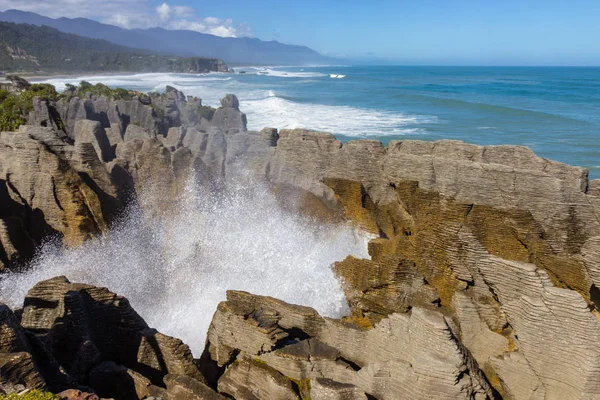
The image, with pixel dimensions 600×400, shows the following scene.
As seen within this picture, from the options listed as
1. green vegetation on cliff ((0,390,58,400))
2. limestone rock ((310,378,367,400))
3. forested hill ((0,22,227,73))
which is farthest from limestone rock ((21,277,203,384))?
forested hill ((0,22,227,73))

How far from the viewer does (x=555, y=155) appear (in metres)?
27.1

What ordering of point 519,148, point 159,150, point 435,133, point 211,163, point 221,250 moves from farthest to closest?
point 435,133 → point 211,163 → point 159,150 → point 221,250 → point 519,148

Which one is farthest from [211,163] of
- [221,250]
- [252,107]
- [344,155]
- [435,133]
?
[252,107]

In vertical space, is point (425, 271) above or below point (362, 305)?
above

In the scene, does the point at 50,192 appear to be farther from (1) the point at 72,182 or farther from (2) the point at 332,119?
(2) the point at 332,119

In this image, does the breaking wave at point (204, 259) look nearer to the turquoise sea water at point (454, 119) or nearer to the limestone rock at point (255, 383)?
the limestone rock at point (255, 383)

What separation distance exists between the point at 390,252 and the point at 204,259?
379 centimetres

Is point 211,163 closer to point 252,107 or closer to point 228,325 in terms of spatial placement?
point 228,325

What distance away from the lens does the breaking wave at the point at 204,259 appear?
8.70 metres

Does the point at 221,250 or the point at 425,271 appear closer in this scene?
the point at 425,271

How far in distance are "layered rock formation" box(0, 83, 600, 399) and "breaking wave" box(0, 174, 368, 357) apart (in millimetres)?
341

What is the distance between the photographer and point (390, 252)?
7961 mm

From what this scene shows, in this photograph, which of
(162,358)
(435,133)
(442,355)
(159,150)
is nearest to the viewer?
(442,355)

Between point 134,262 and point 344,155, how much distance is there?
454 centimetres
